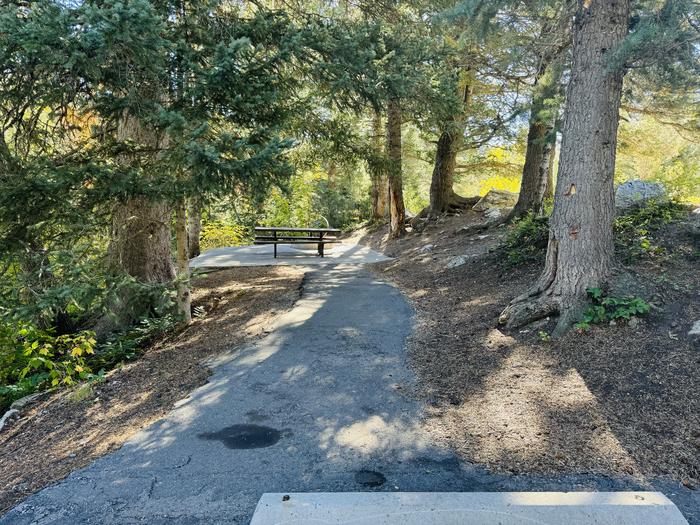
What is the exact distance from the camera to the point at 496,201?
12820 millimetres

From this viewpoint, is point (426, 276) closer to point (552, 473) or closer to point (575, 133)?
point (575, 133)

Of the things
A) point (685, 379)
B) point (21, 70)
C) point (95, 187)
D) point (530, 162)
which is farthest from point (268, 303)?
point (530, 162)

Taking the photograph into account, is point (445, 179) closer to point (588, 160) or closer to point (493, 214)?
point (493, 214)

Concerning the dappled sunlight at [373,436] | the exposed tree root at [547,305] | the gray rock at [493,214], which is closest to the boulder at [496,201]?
the gray rock at [493,214]

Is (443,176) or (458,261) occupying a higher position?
(443,176)

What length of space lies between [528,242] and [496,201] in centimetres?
606

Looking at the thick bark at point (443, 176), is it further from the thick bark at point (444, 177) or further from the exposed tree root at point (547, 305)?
the exposed tree root at point (547, 305)

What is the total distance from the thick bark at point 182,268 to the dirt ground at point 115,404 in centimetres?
28

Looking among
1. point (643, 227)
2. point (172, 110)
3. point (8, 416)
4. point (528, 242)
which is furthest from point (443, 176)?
point (8, 416)

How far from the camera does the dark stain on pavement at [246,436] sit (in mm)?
3119

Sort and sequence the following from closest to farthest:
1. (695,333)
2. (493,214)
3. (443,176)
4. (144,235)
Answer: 1. (695,333)
2. (144,235)
3. (493,214)
4. (443,176)

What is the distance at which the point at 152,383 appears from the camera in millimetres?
4543

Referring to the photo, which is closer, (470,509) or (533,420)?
(470,509)

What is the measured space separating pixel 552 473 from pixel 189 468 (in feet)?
7.39
